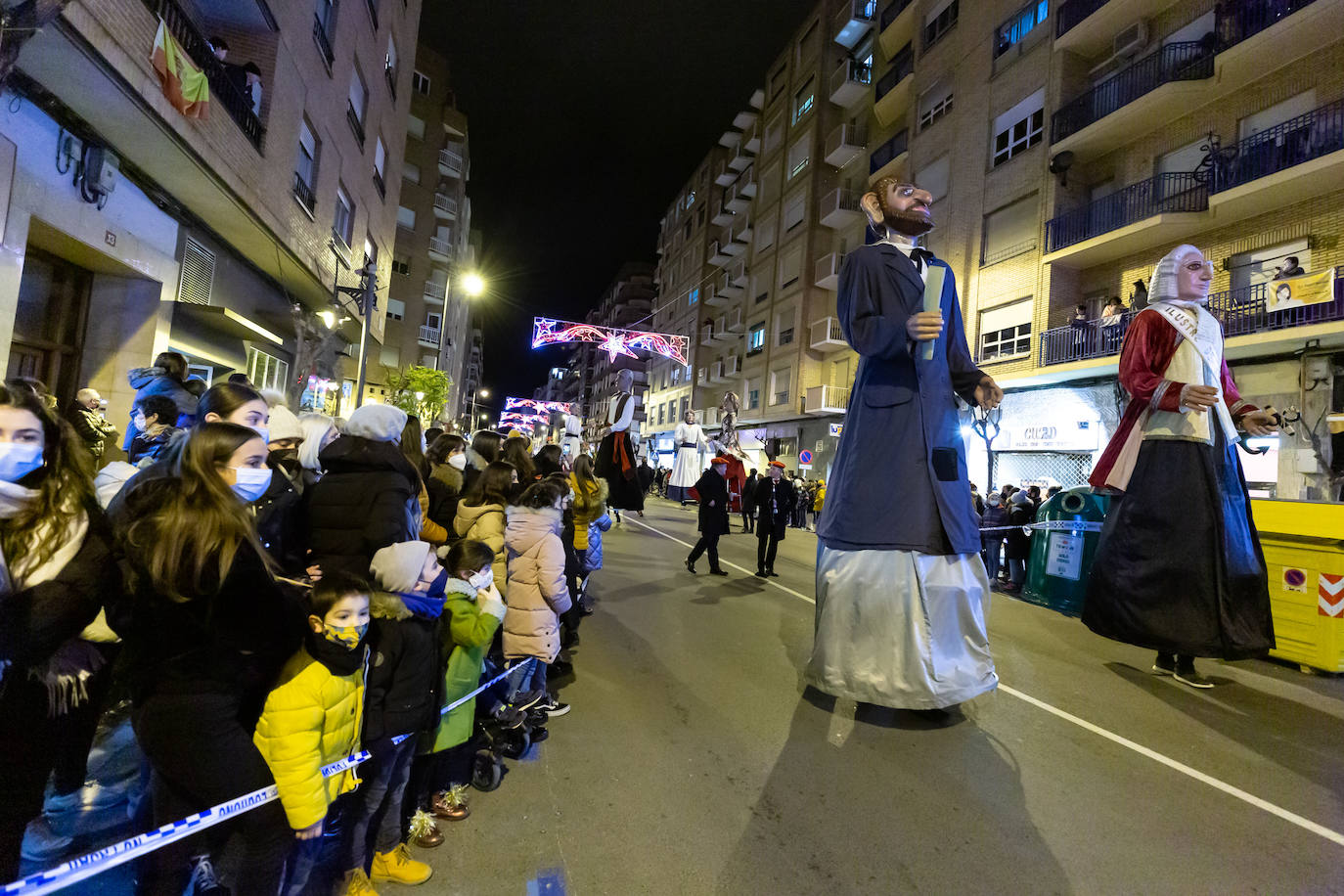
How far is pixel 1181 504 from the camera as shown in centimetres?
425

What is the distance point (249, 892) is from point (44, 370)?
8.86m

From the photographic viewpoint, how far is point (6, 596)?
1.70m

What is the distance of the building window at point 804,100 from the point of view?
30712 millimetres

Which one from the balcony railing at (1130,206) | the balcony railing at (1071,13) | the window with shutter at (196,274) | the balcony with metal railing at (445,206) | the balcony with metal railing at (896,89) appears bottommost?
the window with shutter at (196,274)

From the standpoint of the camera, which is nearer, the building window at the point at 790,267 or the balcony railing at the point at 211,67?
the balcony railing at the point at 211,67

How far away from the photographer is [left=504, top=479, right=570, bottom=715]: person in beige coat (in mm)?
3604

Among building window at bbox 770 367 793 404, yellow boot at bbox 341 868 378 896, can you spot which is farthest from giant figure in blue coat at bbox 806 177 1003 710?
building window at bbox 770 367 793 404

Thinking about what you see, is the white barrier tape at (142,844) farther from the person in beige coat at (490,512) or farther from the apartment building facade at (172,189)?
the apartment building facade at (172,189)

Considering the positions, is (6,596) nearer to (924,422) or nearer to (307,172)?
(924,422)

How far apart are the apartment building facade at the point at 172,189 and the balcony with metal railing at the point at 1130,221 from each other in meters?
17.6

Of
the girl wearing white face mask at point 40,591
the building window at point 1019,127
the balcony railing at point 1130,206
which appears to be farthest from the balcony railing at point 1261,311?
the girl wearing white face mask at point 40,591

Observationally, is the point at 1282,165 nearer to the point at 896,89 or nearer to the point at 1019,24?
the point at 1019,24

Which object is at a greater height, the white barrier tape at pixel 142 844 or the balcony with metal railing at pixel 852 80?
the balcony with metal railing at pixel 852 80

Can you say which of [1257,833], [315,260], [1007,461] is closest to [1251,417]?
[1257,833]
